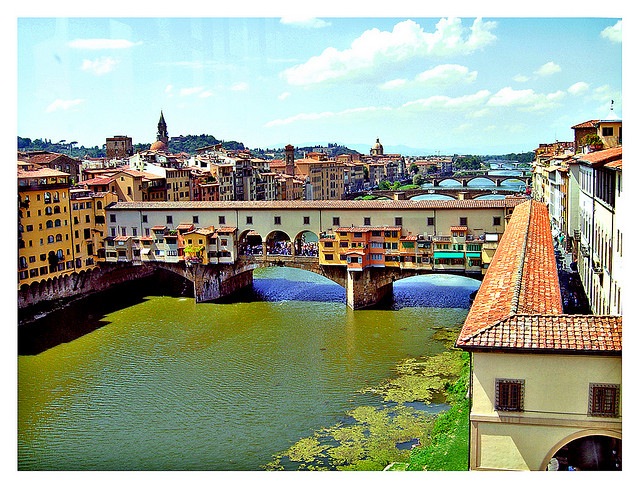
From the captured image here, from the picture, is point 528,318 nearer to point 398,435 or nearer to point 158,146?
point 398,435

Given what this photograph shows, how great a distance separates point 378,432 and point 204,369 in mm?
3602

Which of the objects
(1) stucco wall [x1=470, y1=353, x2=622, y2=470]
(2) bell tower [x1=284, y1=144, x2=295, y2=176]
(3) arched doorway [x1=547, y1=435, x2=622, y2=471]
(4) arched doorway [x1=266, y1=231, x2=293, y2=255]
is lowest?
(3) arched doorway [x1=547, y1=435, x2=622, y2=471]

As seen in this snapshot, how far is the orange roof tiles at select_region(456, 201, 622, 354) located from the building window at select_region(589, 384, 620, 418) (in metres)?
0.27

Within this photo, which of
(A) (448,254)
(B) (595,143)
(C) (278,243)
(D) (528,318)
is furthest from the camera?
(C) (278,243)

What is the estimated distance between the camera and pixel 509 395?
5312 mm

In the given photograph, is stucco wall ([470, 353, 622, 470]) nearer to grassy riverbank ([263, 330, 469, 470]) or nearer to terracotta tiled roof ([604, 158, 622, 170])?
grassy riverbank ([263, 330, 469, 470])

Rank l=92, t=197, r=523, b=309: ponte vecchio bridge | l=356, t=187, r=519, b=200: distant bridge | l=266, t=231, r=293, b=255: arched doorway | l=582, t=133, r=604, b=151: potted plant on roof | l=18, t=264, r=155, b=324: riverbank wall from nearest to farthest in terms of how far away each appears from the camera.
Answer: l=582, t=133, r=604, b=151: potted plant on roof, l=18, t=264, r=155, b=324: riverbank wall, l=92, t=197, r=523, b=309: ponte vecchio bridge, l=266, t=231, r=293, b=255: arched doorway, l=356, t=187, r=519, b=200: distant bridge

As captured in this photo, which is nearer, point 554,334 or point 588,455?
point 554,334

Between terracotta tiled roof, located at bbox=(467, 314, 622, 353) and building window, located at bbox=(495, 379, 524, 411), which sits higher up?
terracotta tiled roof, located at bbox=(467, 314, 622, 353)

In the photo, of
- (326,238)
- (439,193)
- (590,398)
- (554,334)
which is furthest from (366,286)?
(439,193)

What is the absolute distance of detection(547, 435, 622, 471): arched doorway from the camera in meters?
6.54

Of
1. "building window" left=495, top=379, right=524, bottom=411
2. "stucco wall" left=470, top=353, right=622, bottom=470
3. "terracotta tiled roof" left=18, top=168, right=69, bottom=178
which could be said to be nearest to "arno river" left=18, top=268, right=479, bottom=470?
"terracotta tiled roof" left=18, top=168, right=69, bottom=178

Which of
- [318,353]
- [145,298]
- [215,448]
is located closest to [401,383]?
[318,353]
